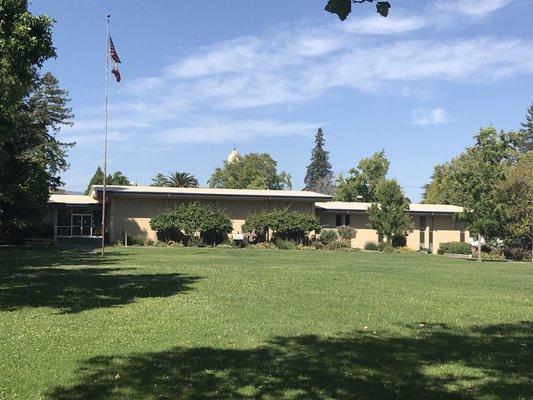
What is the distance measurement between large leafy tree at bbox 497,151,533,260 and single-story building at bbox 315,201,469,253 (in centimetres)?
865

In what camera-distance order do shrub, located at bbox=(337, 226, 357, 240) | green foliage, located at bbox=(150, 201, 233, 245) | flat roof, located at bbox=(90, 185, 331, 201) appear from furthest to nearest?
shrub, located at bbox=(337, 226, 357, 240), flat roof, located at bbox=(90, 185, 331, 201), green foliage, located at bbox=(150, 201, 233, 245)

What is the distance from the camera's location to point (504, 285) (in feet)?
60.0

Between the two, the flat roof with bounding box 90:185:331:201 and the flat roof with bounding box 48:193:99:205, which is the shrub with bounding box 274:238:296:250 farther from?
the flat roof with bounding box 48:193:99:205

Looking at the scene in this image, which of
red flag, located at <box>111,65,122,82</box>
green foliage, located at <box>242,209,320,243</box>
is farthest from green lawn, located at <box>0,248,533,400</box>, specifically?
green foliage, located at <box>242,209,320,243</box>

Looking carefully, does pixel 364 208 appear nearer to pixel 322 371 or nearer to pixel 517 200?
pixel 517 200

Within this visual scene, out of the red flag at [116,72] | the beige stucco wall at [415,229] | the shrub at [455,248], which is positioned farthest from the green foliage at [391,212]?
the red flag at [116,72]

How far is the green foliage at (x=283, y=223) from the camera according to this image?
41.2 meters

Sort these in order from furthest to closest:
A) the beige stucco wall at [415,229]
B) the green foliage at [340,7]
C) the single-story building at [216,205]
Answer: the beige stucco wall at [415,229]
the single-story building at [216,205]
the green foliage at [340,7]

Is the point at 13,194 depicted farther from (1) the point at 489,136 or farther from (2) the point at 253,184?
(2) the point at 253,184

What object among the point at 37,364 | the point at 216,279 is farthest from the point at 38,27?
the point at 37,364

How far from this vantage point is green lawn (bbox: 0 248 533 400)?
616 cm

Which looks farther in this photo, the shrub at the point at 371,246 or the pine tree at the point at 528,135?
the pine tree at the point at 528,135

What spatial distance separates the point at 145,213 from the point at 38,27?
82.0 feet

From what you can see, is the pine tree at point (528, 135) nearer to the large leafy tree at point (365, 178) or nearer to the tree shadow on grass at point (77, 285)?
the large leafy tree at point (365, 178)
